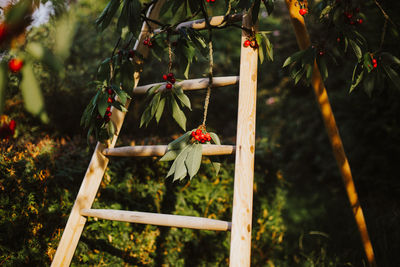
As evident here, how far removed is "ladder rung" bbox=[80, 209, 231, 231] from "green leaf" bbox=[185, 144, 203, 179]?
0.20 meters

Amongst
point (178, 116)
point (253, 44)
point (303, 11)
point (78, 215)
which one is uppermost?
point (303, 11)

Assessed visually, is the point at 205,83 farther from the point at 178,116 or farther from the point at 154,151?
the point at 154,151

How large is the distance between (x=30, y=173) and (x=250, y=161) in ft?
3.14

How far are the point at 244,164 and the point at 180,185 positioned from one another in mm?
1028

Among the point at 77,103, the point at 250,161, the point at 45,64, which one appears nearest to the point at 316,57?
the point at 250,161

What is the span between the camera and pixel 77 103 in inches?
105

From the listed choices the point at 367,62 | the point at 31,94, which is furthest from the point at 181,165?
the point at 367,62

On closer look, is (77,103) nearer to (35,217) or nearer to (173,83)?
(35,217)

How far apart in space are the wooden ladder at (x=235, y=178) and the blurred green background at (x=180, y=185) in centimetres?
26

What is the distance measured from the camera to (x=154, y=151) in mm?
1086

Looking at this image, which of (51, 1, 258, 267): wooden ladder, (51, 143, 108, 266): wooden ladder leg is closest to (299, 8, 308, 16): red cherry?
(51, 1, 258, 267): wooden ladder

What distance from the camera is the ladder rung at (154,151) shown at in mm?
968

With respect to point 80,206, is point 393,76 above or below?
above

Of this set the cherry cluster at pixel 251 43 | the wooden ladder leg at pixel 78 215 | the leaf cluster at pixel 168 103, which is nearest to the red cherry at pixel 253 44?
the cherry cluster at pixel 251 43
